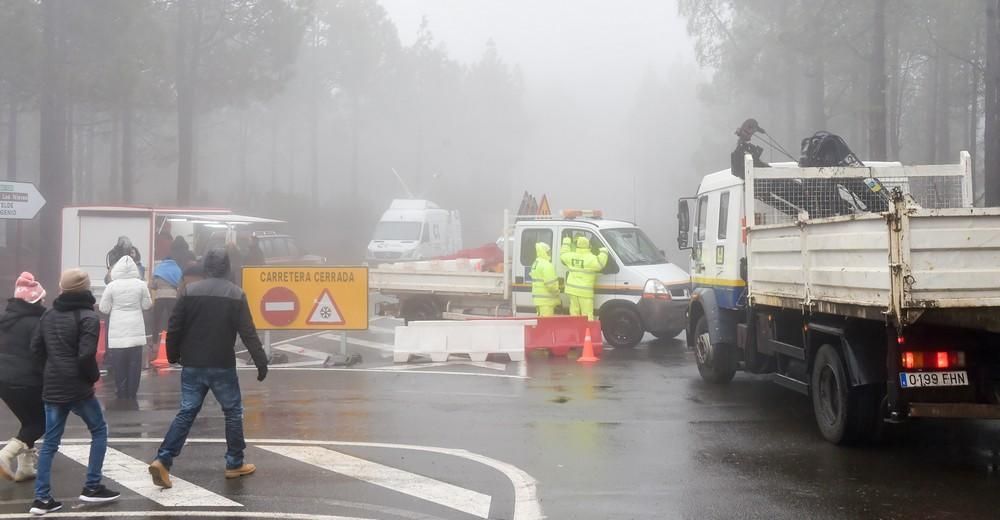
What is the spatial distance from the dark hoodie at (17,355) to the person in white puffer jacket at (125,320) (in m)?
3.99

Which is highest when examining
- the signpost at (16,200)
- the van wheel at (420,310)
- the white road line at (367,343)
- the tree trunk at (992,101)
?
the tree trunk at (992,101)

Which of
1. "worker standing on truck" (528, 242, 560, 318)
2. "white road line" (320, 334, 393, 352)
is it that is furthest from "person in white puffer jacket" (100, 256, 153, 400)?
"worker standing on truck" (528, 242, 560, 318)

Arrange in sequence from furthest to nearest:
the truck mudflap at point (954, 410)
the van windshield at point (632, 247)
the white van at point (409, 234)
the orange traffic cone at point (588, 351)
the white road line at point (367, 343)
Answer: the white van at point (409, 234) → the white road line at point (367, 343) → the van windshield at point (632, 247) → the orange traffic cone at point (588, 351) → the truck mudflap at point (954, 410)

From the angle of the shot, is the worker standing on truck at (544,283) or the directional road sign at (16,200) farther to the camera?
the directional road sign at (16,200)

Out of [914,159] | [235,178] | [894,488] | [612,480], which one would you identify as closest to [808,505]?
[894,488]

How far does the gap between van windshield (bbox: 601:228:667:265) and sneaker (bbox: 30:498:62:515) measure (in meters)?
11.2

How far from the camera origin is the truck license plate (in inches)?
296

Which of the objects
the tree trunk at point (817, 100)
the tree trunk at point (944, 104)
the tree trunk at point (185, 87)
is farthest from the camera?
the tree trunk at point (944, 104)

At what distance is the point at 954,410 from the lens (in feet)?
24.6

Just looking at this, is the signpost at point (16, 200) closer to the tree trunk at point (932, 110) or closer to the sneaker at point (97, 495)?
the sneaker at point (97, 495)

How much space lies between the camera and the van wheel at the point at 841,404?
27.6ft

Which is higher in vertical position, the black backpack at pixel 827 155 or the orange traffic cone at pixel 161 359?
the black backpack at pixel 827 155

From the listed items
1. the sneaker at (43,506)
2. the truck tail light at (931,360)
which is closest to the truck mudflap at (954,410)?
the truck tail light at (931,360)

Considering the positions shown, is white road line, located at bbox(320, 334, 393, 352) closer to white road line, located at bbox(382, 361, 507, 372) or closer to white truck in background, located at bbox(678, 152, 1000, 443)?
white road line, located at bbox(382, 361, 507, 372)
